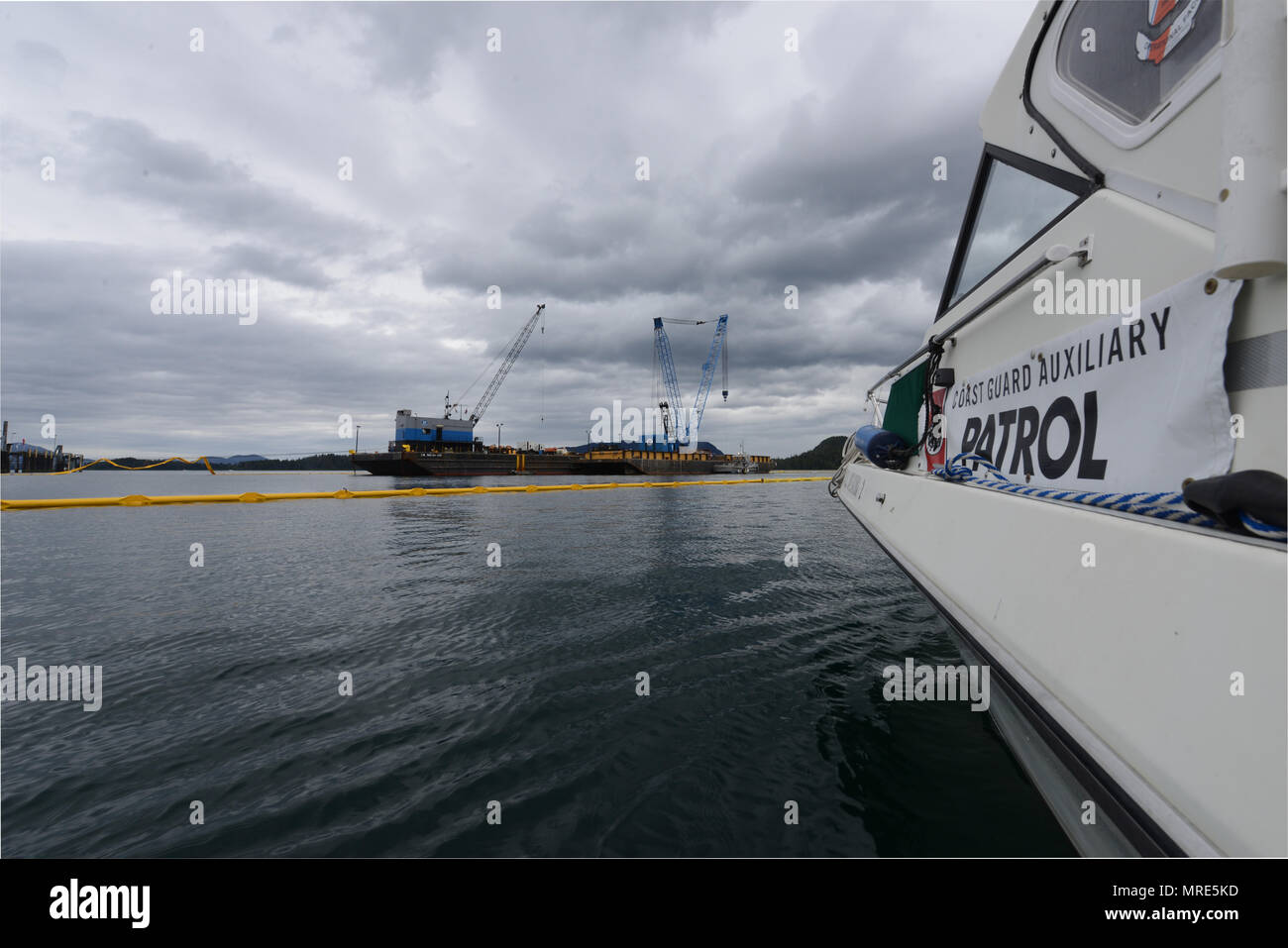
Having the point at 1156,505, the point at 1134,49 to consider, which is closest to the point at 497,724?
the point at 1156,505

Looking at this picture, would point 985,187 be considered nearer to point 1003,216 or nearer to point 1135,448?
point 1003,216

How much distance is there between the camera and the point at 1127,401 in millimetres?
2025

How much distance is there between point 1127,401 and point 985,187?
314cm

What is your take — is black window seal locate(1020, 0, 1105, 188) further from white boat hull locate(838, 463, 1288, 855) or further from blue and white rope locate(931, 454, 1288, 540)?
white boat hull locate(838, 463, 1288, 855)

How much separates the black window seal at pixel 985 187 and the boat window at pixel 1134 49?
33 centimetres

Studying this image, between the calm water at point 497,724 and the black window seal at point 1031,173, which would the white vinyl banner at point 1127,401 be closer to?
the black window seal at point 1031,173

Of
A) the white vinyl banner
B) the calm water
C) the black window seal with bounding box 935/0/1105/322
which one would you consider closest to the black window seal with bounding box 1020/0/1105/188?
the black window seal with bounding box 935/0/1105/322

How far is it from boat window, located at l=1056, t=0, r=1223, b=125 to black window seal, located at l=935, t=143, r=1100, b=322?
33 cm

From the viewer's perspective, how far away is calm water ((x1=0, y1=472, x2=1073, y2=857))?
231cm

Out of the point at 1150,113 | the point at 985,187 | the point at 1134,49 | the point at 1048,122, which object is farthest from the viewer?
the point at 985,187

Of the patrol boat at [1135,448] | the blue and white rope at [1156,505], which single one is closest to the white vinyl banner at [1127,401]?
the patrol boat at [1135,448]

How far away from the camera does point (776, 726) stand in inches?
124
